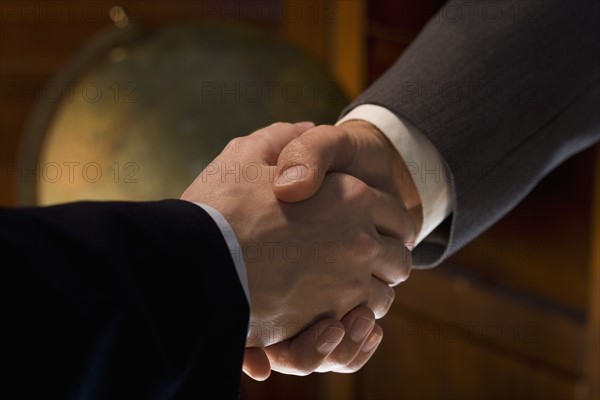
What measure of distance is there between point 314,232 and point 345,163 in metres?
0.09

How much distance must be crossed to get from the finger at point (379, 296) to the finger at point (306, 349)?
0.07 meters

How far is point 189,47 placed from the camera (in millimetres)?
1468

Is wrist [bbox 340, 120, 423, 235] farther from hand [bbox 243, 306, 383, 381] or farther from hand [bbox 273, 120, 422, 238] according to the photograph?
hand [bbox 243, 306, 383, 381]

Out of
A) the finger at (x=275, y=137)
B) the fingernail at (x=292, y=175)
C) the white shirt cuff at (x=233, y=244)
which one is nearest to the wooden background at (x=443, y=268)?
the finger at (x=275, y=137)

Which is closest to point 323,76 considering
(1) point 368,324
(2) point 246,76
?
(2) point 246,76

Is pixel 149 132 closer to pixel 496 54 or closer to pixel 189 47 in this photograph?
pixel 189 47

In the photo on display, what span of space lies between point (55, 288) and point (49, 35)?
1.72m

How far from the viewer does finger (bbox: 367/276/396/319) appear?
1000mm

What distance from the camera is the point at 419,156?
102 centimetres

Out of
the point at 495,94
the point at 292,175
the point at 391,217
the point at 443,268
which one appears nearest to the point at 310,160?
the point at 292,175

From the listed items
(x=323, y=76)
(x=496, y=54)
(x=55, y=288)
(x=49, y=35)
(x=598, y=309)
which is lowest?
(x=598, y=309)

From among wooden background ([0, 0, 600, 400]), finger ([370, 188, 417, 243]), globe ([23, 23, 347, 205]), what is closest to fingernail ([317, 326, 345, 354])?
finger ([370, 188, 417, 243])

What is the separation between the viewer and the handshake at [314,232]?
883 mm

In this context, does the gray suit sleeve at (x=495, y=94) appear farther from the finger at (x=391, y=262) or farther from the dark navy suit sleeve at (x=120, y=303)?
the dark navy suit sleeve at (x=120, y=303)
